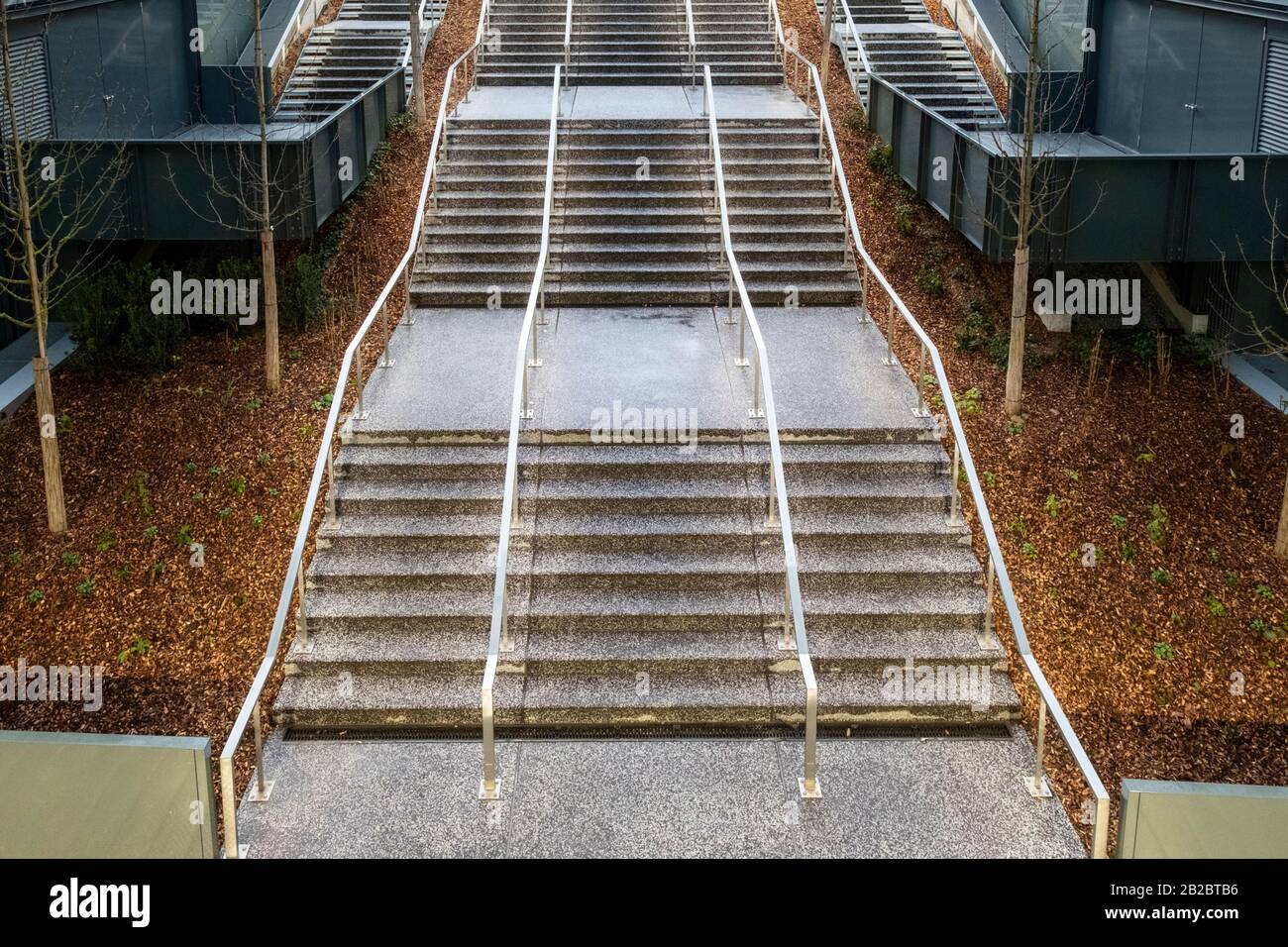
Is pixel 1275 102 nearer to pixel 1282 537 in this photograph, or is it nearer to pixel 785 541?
pixel 1282 537

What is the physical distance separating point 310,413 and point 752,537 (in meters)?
5.36

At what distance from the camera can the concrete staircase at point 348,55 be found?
2108 cm

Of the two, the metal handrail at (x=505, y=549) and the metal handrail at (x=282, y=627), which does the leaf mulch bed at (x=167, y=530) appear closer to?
the metal handrail at (x=282, y=627)

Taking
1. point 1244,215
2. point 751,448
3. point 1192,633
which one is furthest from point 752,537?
point 1244,215

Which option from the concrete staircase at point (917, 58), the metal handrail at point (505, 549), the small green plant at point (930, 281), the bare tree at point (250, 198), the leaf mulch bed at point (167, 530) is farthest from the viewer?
the concrete staircase at point (917, 58)

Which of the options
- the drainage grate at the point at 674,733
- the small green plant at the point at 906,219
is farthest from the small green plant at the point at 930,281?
the drainage grate at the point at 674,733

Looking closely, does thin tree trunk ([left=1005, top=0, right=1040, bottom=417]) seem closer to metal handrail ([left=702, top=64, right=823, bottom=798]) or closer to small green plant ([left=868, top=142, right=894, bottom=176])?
metal handrail ([left=702, top=64, right=823, bottom=798])

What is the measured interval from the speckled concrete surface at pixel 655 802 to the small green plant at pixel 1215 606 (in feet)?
11.1

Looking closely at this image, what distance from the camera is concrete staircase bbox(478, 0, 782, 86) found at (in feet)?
70.7

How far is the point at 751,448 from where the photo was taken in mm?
10945

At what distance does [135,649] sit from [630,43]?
53.1ft

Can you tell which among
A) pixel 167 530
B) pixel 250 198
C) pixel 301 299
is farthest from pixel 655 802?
pixel 250 198

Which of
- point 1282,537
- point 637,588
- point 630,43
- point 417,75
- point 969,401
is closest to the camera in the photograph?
point 637,588

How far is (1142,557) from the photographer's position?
1127 centimetres
